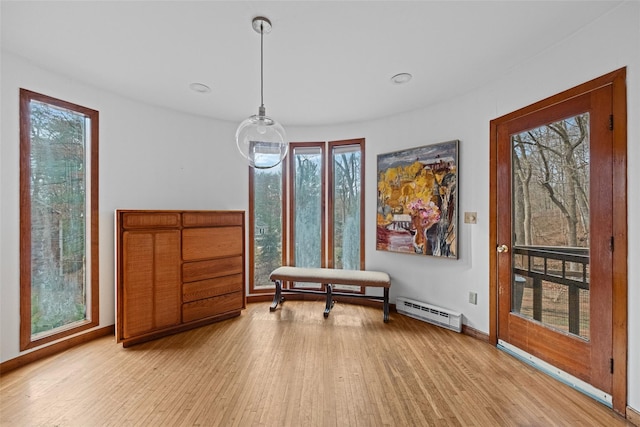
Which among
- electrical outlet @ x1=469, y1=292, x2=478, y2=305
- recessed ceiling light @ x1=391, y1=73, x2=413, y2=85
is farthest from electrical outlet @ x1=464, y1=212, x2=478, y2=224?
recessed ceiling light @ x1=391, y1=73, x2=413, y2=85

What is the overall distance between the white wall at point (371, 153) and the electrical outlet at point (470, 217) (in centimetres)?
7

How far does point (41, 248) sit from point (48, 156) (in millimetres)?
865

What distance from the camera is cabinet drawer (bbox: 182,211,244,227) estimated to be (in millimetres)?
3098

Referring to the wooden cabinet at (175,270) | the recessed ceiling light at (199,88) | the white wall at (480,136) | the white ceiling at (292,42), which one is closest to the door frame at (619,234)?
the white wall at (480,136)

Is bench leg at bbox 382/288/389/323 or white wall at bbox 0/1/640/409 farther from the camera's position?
bench leg at bbox 382/288/389/323

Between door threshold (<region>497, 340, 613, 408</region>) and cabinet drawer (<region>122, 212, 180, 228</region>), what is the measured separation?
3537mm

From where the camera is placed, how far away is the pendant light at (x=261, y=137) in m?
1.91

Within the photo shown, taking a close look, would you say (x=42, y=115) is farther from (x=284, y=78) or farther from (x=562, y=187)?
(x=562, y=187)

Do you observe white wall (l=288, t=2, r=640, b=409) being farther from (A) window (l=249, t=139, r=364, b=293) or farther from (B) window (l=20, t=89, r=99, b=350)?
(B) window (l=20, t=89, r=99, b=350)

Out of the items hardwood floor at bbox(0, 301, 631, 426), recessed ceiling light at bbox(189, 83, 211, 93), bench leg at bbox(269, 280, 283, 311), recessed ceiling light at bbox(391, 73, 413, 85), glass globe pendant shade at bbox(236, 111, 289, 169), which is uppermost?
recessed ceiling light at bbox(189, 83, 211, 93)

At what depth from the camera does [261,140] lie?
6.37ft

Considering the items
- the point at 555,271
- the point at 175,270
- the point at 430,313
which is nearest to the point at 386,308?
the point at 430,313

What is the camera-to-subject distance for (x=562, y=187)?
2172 mm

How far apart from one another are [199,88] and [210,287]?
87.6 inches
